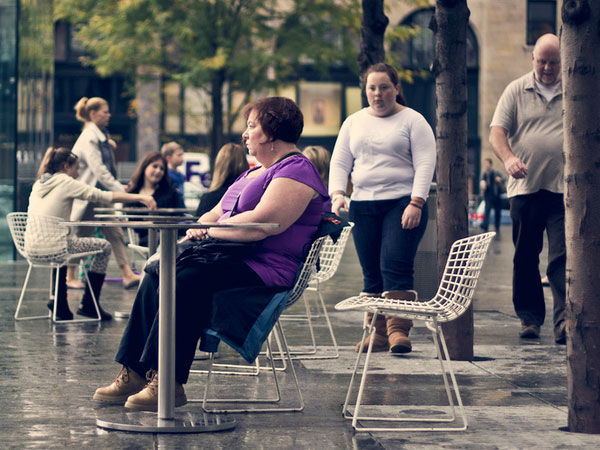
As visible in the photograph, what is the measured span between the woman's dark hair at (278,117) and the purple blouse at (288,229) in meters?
0.17

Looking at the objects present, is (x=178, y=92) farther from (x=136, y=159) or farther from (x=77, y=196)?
(x=77, y=196)

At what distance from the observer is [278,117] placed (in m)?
5.63

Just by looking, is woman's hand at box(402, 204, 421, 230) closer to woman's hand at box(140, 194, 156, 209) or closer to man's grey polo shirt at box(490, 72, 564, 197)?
man's grey polo shirt at box(490, 72, 564, 197)

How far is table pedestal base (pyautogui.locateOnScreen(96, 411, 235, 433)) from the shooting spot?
511 centimetres

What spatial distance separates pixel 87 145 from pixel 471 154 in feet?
105

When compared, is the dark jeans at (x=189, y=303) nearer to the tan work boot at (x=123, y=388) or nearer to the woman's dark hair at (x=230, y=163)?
the tan work boot at (x=123, y=388)

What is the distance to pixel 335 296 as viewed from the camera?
11.9m

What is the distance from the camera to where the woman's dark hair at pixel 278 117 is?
5.63 m

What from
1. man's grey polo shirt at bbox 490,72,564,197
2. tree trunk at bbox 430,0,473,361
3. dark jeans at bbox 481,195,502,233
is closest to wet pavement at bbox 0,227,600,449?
tree trunk at bbox 430,0,473,361

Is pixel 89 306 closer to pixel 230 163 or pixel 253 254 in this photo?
pixel 230 163

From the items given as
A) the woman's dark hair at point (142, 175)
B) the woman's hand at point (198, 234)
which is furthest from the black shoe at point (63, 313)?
the woman's hand at point (198, 234)

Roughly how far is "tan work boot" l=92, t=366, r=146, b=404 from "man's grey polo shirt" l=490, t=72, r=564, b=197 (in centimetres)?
390

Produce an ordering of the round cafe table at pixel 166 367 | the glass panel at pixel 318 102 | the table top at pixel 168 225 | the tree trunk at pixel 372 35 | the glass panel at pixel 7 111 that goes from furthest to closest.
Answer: the glass panel at pixel 318 102
the glass panel at pixel 7 111
the tree trunk at pixel 372 35
the round cafe table at pixel 166 367
the table top at pixel 168 225

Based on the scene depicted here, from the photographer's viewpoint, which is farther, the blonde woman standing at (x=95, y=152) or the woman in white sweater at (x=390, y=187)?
the blonde woman standing at (x=95, y=152)
